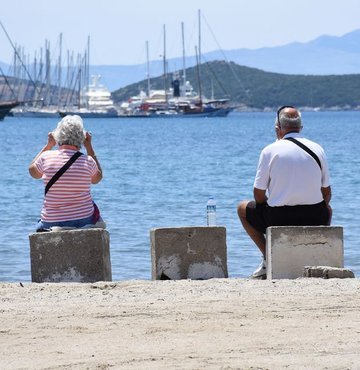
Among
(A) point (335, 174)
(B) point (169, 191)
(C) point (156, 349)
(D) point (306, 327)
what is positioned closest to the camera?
(C) point (156, 349)

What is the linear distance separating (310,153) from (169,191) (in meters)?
18.5

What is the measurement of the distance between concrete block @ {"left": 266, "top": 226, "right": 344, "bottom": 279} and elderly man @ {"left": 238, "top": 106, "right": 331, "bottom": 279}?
0.29 metres

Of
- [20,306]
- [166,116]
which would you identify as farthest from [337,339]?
[166,116]

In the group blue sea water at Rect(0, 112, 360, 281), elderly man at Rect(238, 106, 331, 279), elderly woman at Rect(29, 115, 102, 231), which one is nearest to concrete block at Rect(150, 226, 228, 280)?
elderly man at Rect(238, 106, 331, 279)

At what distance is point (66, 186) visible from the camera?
9.13 metres

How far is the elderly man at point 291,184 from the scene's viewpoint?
9.05 meters

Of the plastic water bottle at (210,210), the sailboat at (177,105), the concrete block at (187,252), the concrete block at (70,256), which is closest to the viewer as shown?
the concrete block at (70,256)

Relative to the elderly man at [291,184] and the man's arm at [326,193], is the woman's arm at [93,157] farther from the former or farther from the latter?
the man's arm at [326,193]

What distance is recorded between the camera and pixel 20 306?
7617 millimetres

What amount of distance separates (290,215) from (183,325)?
238 centimetres

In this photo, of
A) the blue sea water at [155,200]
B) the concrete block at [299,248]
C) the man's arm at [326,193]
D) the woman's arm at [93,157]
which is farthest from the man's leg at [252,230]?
the blue sea water at [155,200]

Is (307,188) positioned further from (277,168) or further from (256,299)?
(256,299)

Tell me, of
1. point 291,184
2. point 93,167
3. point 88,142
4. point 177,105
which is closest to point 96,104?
point 177,105

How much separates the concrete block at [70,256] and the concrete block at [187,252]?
1.25 feet
